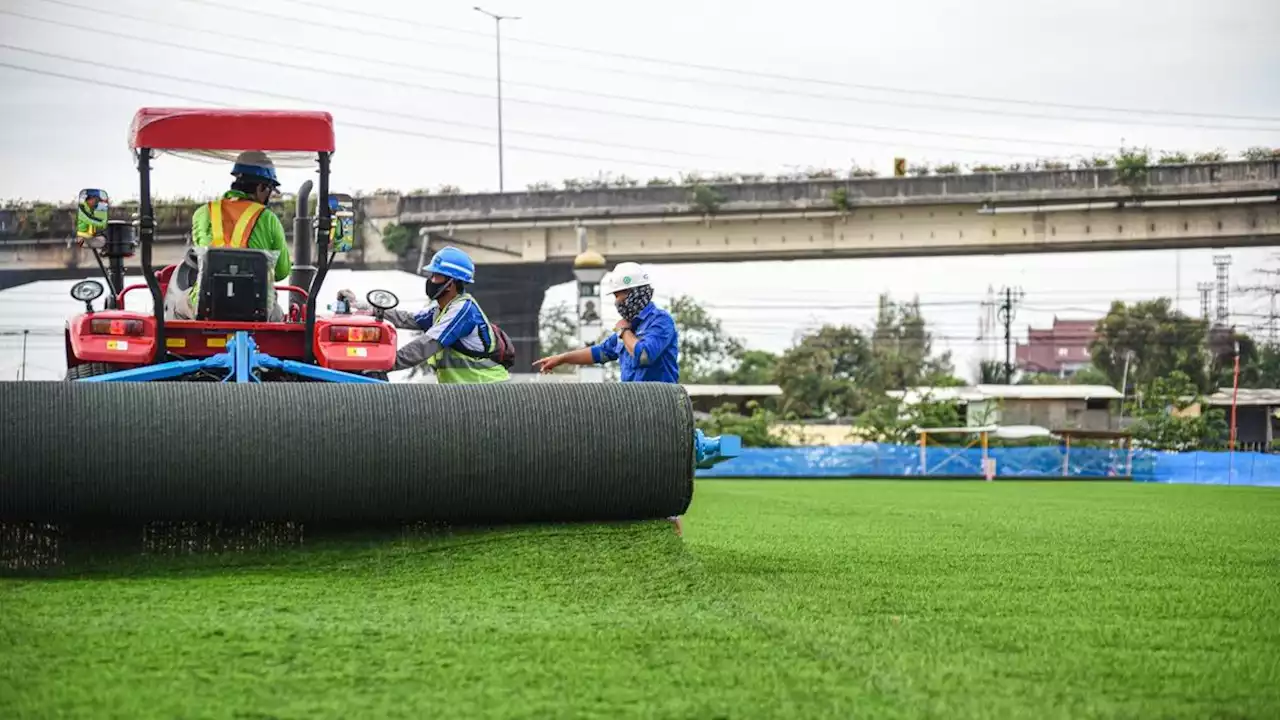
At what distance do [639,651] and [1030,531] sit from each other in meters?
7.27

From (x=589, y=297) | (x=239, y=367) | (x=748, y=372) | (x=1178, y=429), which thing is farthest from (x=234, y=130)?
(x=748, y=372)

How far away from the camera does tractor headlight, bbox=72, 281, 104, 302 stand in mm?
10219

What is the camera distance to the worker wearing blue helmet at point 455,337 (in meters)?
10.4

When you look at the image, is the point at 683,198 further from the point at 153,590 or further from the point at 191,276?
the point at 153,590

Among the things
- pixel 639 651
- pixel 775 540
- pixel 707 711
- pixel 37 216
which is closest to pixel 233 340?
pixel 775 540

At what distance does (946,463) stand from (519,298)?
1858 cm

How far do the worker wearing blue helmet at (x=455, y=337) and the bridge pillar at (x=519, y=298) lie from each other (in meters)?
41.0

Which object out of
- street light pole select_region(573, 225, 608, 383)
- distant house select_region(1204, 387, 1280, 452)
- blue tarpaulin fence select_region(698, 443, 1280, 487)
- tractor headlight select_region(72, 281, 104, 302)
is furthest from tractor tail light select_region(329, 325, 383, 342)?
distant house select_region(1204, 387, 1280, 452)

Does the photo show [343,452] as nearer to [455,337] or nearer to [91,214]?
[455,337]

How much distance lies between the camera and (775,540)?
1130 cm

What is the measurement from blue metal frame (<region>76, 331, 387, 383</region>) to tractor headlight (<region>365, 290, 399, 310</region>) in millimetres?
1137

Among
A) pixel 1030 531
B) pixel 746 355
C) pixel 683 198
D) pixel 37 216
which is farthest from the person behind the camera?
pixel 746 355

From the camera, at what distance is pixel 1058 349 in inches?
6796

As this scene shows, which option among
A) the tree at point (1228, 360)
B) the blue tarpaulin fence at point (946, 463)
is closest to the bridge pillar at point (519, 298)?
the blue tarpaulin fence at point (946, 463)
